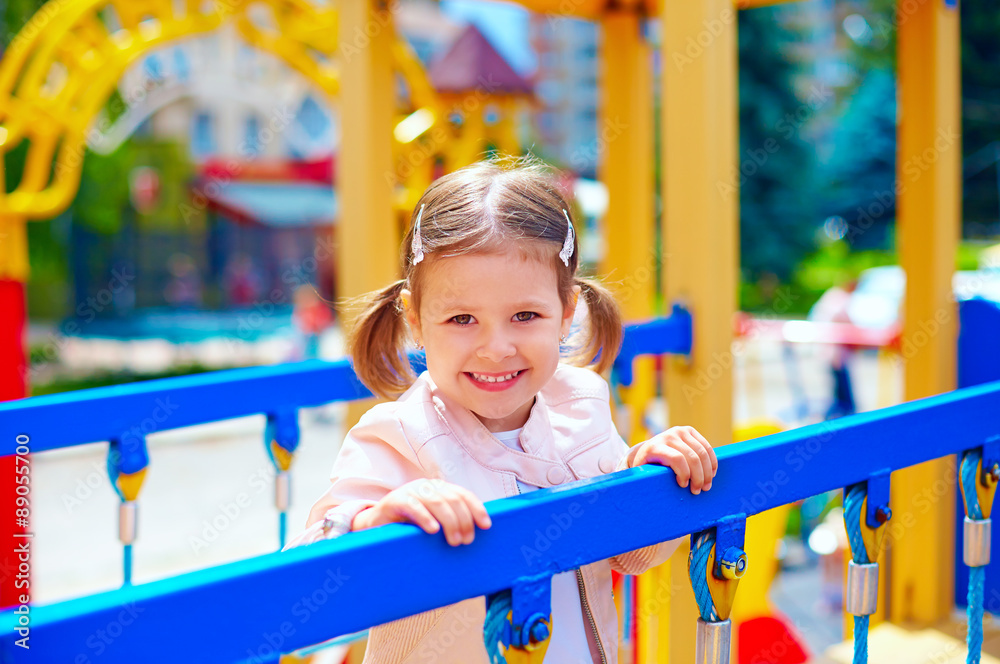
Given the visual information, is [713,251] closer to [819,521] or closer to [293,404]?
[293,404]

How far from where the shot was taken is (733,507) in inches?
42.4

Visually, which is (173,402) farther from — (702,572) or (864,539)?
(864,539)

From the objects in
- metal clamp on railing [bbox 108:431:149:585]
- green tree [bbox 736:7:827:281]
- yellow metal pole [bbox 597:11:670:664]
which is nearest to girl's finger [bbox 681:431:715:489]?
metal clamp on railing [bbox 108:431:149:585]

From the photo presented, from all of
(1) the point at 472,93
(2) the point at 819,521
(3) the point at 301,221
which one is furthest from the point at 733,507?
(3) the point at 301,221

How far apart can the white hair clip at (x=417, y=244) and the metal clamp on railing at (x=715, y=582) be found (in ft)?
1.72

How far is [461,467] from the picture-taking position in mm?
1234

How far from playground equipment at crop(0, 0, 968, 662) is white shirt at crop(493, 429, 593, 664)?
0.91 ft

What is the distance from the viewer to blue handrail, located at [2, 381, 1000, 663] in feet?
2.23

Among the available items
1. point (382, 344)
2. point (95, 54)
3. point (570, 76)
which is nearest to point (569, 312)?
point (382, 344)

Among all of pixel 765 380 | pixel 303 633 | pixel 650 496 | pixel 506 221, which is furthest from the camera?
pixel 765 380

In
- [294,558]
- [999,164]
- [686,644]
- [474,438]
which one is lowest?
[686,644]

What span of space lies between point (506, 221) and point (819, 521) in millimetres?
4118

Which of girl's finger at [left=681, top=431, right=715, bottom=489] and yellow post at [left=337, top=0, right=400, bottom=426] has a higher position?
yellow post at [left=337, top=0, right=400, bottom=426]

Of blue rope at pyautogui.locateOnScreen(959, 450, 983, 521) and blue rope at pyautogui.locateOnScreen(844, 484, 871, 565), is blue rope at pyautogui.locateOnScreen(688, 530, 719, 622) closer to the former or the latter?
blue rope at pyautogui.locateOnScreen(844, 484, 871, 565)
